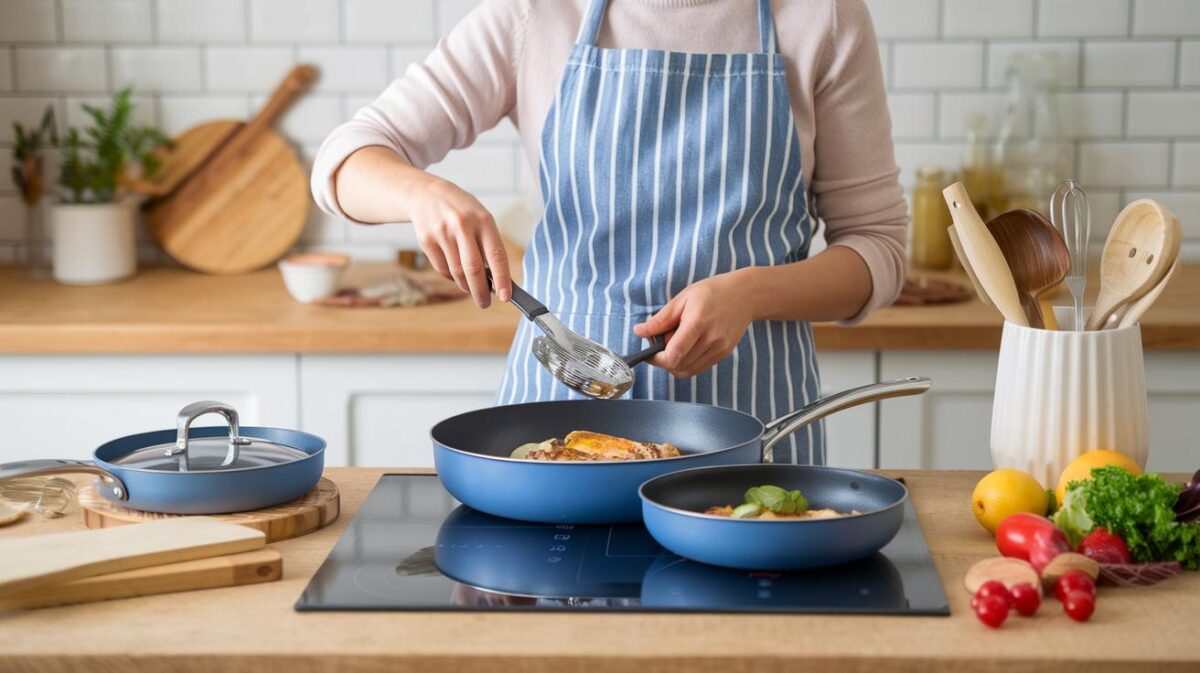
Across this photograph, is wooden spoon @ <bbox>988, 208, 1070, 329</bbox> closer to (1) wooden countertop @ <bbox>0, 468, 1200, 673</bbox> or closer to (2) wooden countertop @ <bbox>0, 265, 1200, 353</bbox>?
(1) wooden countertop @ <bbox>0, 468, 1200, 673</bbox>

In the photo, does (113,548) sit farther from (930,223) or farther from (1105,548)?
(930,223)

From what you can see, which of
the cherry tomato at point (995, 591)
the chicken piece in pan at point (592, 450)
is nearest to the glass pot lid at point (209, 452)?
the chicken piece in pan at point (592, 450)

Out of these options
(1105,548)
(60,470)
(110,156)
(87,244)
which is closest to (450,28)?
(110,156)

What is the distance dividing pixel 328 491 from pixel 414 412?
993 millimetres

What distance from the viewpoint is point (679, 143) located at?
1600mm

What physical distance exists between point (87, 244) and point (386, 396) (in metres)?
0.76

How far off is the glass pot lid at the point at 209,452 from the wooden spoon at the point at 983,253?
0.64 metres

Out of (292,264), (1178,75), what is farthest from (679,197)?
(1178,75)

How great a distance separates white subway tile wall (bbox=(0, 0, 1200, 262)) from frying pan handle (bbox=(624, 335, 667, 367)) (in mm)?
1386

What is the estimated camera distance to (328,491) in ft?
4.18

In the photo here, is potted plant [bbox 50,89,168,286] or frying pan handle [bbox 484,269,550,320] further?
potted plant [bbox 50,89,168,286]

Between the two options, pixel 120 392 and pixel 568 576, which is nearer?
pixel 568 576

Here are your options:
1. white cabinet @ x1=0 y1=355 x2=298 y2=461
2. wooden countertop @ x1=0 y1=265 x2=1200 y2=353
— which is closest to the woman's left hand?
wooden countertop @ x1=0 y1=265 x2=1200 y2=353

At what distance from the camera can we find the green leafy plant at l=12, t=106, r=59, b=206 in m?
2.69
